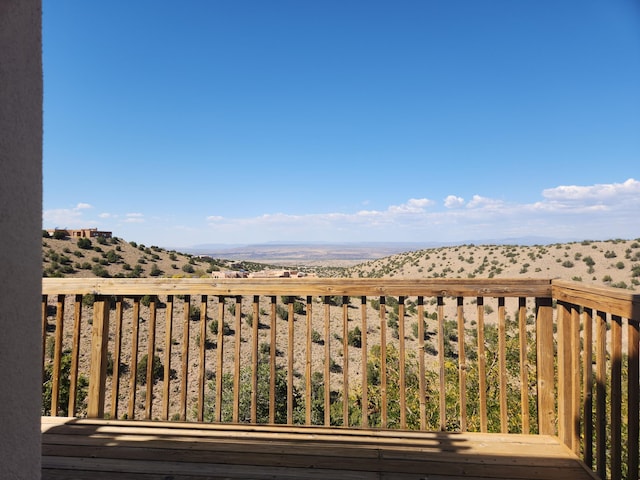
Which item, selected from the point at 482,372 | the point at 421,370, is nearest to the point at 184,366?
the point at 421,370

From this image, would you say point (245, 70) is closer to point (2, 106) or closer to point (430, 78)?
point (430, 78)

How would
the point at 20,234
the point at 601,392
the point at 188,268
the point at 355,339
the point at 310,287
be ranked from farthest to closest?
the point at 188,268, the point at 355,339, the point at 310,287, the point at 601,392, the point at 20,234

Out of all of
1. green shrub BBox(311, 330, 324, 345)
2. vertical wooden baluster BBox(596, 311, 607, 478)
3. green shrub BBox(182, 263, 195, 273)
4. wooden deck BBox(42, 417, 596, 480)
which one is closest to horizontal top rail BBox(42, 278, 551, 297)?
vertical wooden baluster BBox(596, 311, 607, 478)

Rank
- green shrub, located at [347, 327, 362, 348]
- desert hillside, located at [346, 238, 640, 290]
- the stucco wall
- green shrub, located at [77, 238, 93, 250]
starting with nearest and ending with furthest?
the stucco wall, green shrub, located at [347, 327, 362, 348], green shrub, located at [77, 238, 93, 250], desert hillside, located at [346, 238, 640, 290]

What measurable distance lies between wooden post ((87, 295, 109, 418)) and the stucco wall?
1784 mm

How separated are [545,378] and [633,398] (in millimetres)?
817

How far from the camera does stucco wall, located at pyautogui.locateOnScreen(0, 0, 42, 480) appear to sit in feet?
3.05

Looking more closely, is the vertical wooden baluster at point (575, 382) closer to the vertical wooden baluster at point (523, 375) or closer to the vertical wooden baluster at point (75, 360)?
the vertical wooden baluster at point (523, 375)

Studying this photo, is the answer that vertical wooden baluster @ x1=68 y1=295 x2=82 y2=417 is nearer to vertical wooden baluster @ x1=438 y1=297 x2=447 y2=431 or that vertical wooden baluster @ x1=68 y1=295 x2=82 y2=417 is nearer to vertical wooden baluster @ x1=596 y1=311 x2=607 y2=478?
vertical wooden baluster @ x1=438 y1=297 x2=447 y2=431

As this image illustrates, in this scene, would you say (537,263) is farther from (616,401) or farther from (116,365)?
(116,365)

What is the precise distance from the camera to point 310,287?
251cm

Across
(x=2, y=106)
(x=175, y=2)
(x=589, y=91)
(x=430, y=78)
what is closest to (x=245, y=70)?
(x=175, y=2)

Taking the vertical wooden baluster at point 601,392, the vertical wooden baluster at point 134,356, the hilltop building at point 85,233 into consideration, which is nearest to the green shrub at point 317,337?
the vertical wooden baluster at point 134,356

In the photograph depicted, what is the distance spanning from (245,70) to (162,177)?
680 inches
